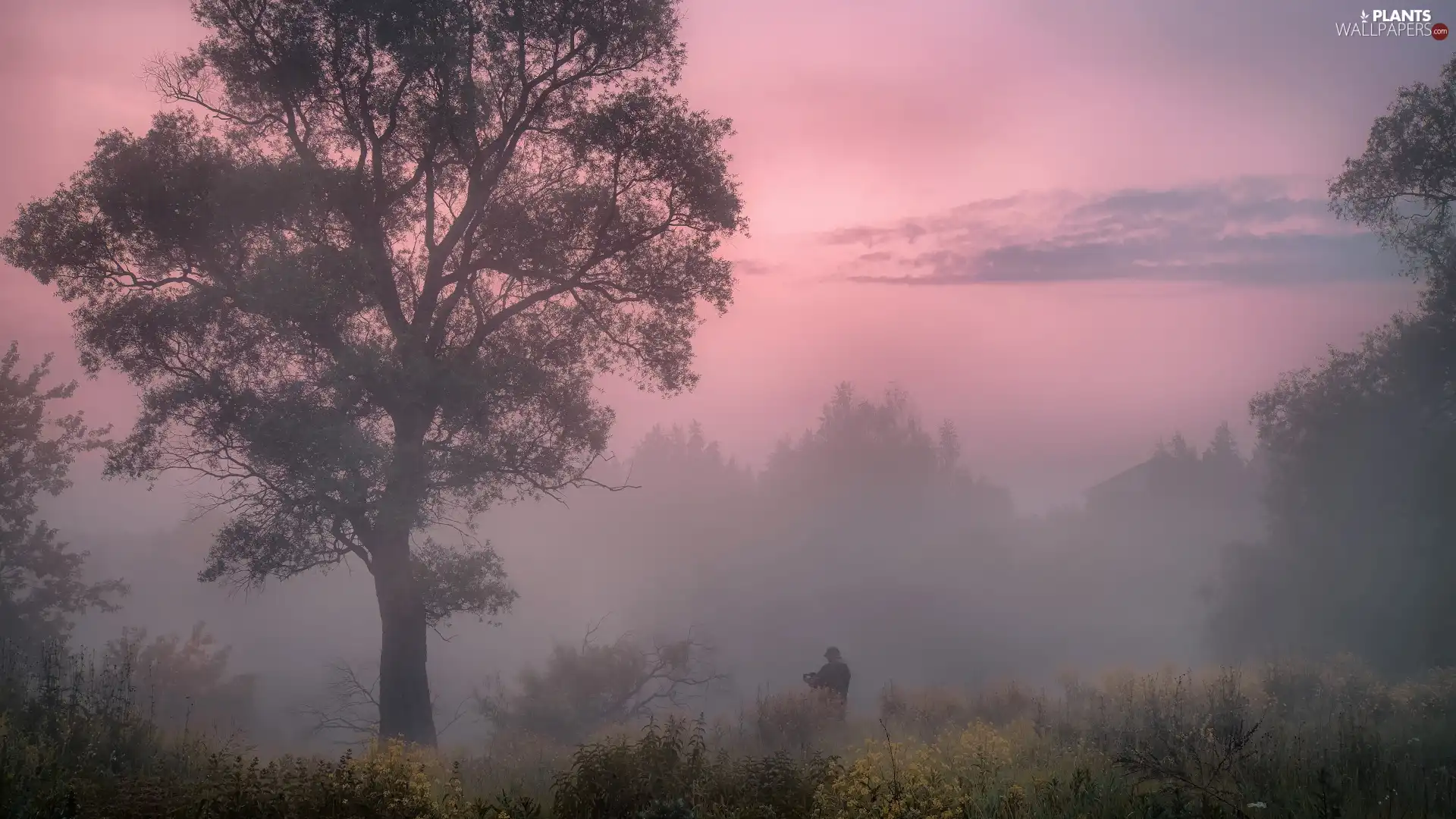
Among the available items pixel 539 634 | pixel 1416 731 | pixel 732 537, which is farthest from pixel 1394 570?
pixel 732 537

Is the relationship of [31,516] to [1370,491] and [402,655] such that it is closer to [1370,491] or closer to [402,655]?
[402,655]

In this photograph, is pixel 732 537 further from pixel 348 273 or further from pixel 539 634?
pixel 348 273

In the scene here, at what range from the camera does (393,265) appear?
15547 millimetres

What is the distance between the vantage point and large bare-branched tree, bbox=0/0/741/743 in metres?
14.0

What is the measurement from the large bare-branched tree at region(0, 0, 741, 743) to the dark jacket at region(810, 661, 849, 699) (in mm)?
6400

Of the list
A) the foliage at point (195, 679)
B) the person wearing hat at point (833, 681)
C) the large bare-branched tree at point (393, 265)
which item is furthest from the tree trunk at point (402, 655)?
the foliage at point (195, 679)

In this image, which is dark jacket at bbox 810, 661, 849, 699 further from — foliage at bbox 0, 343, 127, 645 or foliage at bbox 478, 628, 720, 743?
foliage at bbox 0, 343, 127, 645

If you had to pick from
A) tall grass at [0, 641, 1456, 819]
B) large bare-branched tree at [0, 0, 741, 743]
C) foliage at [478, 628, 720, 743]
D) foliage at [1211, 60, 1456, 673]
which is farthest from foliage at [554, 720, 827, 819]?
foliage at [1211, 60, 1456, 673]

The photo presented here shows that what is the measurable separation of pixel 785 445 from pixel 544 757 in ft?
374

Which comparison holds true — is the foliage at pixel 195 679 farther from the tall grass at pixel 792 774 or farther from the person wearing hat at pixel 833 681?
the person wearing hat at pixel 833 681

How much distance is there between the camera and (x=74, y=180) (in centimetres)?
1427

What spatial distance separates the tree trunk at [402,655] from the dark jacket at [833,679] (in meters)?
7.44

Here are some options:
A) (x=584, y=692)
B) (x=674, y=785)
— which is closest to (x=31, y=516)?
(x=584, y=692)

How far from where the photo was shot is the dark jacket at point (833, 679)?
1702cm
